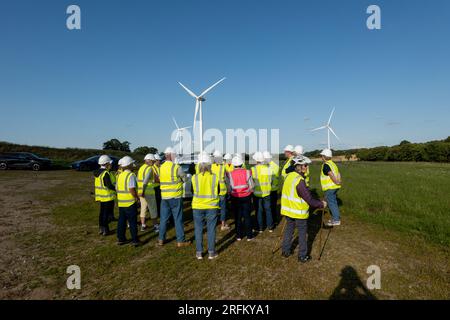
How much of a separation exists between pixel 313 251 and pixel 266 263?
50.5 inches

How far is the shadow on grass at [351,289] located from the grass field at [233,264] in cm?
2

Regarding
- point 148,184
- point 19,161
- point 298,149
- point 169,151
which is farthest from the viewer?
point 19,161

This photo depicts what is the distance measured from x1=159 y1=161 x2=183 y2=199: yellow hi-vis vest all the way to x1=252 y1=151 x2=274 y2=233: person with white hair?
6.95 feet

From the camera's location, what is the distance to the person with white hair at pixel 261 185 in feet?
20.9

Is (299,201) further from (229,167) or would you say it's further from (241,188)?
(229,167)

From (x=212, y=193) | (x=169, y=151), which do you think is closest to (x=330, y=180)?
(x=212, y=193)

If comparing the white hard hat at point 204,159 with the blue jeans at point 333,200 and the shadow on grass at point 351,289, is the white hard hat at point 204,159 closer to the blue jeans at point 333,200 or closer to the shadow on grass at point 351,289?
the shadow on grass at point 351,289

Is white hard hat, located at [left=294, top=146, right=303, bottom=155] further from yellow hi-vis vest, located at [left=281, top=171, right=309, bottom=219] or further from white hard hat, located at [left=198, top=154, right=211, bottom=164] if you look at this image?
white hard hat, located at [left=198, top=154, right=211, bottom=164]

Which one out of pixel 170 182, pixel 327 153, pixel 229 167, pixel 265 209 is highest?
pixel 327 153

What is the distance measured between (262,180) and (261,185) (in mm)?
141

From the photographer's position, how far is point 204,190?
4.91 meters
